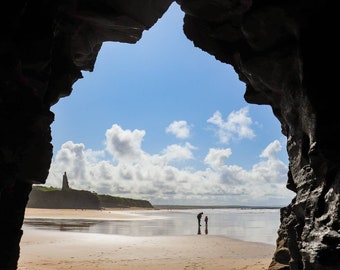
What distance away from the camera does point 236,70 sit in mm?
17062

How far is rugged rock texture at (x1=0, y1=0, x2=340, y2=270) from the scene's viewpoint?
989cm

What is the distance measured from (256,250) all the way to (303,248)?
1453 centimetres

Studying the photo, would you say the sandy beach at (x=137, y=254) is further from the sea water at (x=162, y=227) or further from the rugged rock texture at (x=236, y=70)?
the sea water at (x=162, y=227)

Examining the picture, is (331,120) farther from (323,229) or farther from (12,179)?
(12,179)

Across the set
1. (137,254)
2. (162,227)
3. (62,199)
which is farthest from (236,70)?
(62,199)

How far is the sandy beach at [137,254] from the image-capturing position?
57.4 ft

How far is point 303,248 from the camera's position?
1034cm

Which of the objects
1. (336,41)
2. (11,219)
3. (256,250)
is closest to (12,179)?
(11,219)

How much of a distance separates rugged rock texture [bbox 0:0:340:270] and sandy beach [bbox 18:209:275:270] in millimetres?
4298

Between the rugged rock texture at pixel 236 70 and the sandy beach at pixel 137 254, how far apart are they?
430cm

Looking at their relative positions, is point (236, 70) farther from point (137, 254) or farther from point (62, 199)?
point (62, 199)

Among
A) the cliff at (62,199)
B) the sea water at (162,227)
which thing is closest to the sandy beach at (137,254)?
the sea water at (162,227)

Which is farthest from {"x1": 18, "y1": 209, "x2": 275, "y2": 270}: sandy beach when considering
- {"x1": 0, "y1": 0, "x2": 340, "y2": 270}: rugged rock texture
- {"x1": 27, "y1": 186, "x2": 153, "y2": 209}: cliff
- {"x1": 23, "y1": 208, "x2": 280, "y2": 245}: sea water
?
{"x1": 27, "y1": 186, "x2": 153, "y2": 209}: cliff

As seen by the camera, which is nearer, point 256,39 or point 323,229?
point 323,229
